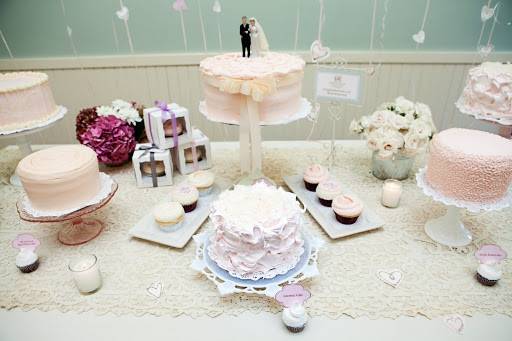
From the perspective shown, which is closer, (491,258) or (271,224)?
(271,224)

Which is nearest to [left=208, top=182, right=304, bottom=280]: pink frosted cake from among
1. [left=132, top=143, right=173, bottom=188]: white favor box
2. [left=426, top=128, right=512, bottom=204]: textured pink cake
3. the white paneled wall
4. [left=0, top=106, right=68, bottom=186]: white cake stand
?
[left=426, top=128, right=512, bottom=204]: textured pink cake

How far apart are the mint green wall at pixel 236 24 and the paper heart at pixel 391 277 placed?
1980 millimetres

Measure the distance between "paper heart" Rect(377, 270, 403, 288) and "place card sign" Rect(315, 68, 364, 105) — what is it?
2.66 ft

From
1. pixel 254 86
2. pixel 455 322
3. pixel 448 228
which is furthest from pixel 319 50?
pixel 455 322

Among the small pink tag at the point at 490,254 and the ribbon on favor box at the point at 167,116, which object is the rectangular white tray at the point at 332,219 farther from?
the ribbon on favor box at the point at 167,116

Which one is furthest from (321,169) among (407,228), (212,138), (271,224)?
(212,138)

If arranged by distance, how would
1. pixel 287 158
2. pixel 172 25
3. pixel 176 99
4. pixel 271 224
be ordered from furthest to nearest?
pixel 176 99, pixel 172 25, pixel 287 158, pixel 271 224

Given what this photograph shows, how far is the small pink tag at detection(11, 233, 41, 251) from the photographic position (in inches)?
53.1

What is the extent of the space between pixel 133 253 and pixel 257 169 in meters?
0.70

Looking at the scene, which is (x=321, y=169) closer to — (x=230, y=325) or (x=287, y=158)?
(x=287, y=158)

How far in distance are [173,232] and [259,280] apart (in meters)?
0.49

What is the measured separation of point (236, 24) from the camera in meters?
2.71

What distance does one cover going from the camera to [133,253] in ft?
4.73

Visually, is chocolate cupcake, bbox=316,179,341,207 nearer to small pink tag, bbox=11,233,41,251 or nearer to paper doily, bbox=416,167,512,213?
paper doily, bbox=416,167,512,213
